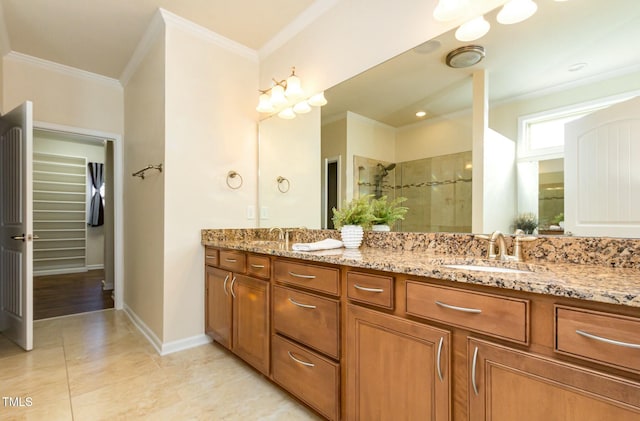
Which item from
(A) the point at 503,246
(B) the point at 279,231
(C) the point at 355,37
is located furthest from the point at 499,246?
(B) the point at 279,231

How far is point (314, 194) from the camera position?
7.96 feet

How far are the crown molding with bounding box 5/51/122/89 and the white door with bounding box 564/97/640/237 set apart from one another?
4.23 metres

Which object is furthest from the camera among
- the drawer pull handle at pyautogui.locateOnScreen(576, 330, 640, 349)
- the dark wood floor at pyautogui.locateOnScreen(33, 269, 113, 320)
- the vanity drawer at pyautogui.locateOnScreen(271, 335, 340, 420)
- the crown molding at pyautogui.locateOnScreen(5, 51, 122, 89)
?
the dark wood floor at pyautogui.locateOnScreen(33, 269, 113, 320)

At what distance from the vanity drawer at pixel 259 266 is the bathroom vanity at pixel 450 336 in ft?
0.04

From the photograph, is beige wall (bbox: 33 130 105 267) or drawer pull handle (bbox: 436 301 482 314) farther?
beige wall (bbox: 33 130 105 267)

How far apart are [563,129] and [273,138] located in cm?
212

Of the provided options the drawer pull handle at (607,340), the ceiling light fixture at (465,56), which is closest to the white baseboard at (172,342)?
the drawer pull handle at (607,340)

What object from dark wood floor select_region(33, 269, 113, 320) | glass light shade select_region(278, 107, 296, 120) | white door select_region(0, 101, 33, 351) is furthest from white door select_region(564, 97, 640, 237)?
dark wood floor select_region(33, 269, 113, 320)

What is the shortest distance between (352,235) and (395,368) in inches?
33.6

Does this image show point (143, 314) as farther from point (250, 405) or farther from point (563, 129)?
point (563, 129)

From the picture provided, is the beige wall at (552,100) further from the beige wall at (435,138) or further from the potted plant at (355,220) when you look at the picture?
the potted plant at (355,220)

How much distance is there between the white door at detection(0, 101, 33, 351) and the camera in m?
2.37

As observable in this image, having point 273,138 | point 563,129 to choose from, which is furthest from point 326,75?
point 563,129

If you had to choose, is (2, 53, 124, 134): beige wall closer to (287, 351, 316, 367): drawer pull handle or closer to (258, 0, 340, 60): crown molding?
(258, 0, 340, 60): crown molding
